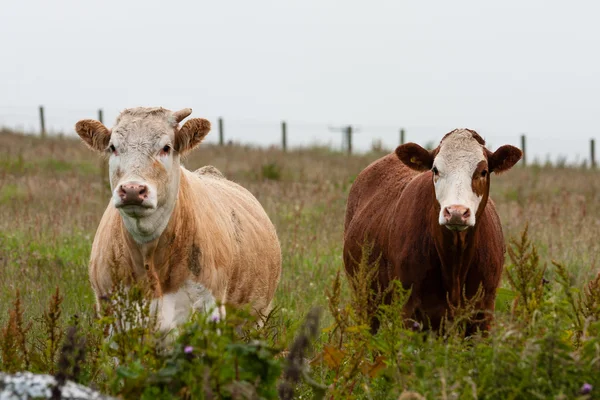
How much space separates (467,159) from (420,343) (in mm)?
2523

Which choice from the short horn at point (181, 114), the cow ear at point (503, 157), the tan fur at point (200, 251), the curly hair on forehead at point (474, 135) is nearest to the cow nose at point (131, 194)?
the tan fur at point (200, 251)

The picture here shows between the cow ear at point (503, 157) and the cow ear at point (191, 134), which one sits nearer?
the cow ear at point (191, 134)

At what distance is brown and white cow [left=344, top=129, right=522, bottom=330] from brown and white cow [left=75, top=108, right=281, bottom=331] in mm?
1038

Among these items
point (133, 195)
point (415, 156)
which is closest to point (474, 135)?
point (415, 156)

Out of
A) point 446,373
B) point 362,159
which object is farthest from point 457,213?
point 362,159

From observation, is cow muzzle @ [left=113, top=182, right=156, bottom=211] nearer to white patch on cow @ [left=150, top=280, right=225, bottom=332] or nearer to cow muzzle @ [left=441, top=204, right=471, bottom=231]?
white patch on cow @ [left=150, top=280, right=225, bottom=332]

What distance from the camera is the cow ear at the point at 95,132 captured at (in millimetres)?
5902

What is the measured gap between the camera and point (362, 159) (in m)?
23.3

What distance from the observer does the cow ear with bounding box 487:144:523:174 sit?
6.20 m

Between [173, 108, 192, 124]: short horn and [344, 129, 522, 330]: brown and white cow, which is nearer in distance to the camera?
[344, 129, 522, 330]: brown and white cow

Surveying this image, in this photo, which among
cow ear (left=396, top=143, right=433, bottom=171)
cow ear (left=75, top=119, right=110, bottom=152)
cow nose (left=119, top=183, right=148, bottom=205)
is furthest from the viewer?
cow ear (left=396, top=143, right=433, bottom=171)

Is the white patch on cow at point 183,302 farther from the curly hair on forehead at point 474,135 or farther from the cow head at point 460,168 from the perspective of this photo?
the curly hair on forehead at point 474,135

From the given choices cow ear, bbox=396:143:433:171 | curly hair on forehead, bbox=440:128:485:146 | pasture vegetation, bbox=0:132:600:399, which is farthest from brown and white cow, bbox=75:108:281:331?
curly hair on forehead, bbox=440:128:485:146

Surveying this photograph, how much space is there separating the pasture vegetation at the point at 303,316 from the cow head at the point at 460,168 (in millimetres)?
546
